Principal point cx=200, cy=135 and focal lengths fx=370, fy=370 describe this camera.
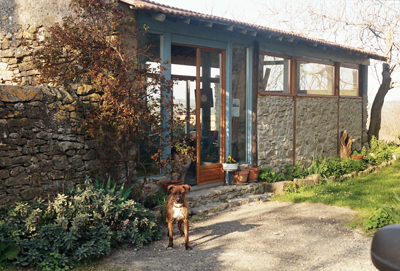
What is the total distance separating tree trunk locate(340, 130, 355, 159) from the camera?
38.8ft

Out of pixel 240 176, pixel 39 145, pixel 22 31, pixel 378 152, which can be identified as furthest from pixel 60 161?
pixel 378 152

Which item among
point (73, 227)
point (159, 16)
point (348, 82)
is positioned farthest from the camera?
point (348, 82)

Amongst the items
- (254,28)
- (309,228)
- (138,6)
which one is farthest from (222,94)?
(309,228)

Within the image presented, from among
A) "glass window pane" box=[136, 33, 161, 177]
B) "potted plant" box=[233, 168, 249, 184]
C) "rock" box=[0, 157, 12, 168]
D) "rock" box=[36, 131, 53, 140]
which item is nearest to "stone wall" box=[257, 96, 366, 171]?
"potted plant" box=[233, 168, 249, 184]

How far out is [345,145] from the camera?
11977mm

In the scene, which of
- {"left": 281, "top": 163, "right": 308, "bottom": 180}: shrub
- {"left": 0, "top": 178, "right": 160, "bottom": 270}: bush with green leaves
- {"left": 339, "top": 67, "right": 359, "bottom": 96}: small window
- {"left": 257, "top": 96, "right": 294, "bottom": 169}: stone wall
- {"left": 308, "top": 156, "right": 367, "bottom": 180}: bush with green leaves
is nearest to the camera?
{"left": 0, "top": 178, "right": 160, "bottom": 270}: bush with green leaves

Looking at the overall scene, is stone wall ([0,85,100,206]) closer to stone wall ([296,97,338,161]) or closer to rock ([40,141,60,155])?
rock ([40,141,60,155])

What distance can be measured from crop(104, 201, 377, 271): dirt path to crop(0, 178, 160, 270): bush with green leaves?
23 cm

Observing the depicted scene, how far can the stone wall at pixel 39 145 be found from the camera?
15.9 ft

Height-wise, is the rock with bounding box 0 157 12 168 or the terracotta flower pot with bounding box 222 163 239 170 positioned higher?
the rock with bounding box 0 157 12 168

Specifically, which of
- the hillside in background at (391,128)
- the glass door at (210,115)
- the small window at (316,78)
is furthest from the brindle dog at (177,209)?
the hillside in background at (391,128)

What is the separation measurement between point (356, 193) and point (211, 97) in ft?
12.6

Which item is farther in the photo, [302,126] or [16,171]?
[302,126]

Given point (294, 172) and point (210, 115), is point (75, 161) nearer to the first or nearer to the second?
point (210, 115)
